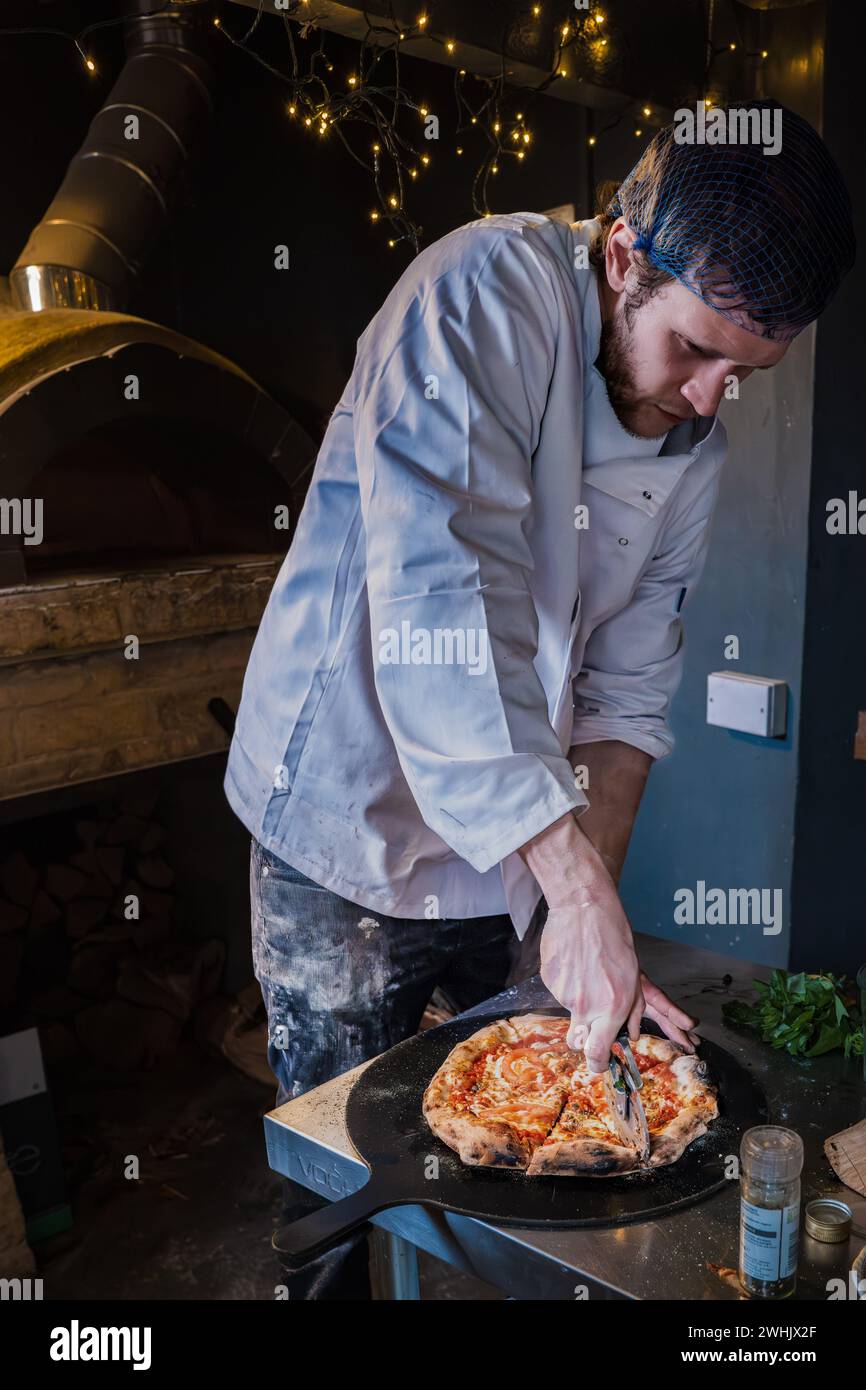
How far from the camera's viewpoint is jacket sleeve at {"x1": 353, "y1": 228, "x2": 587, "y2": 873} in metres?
1.15

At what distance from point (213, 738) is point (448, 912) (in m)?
1.63

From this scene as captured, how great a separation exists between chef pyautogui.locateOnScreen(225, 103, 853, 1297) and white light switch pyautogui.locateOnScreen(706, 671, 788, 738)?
2.87 ft

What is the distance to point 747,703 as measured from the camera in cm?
269

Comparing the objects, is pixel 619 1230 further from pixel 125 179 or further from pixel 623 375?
pixel 125 179

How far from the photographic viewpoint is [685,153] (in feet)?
4.16

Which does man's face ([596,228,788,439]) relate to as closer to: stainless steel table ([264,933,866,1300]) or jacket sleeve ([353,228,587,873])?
jacket sleeve ([353,228,587,873])

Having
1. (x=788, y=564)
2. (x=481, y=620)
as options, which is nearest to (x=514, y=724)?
(x=481, y=620)

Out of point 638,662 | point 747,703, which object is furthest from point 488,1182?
point 747,703

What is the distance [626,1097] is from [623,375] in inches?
36.7

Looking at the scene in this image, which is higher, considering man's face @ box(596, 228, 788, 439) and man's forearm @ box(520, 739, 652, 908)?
man's face @ box(596, 228, 788, 439)

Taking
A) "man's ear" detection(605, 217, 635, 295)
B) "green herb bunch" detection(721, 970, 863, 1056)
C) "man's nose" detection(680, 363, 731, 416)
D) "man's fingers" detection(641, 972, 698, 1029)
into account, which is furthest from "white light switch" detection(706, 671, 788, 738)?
"man's ear" detection(605, 217, 635, 295)

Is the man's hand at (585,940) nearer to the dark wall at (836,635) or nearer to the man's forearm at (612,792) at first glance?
the man's forearm at (612,792)

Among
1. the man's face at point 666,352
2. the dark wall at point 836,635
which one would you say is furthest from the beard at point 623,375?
the dark wall at point 836,635

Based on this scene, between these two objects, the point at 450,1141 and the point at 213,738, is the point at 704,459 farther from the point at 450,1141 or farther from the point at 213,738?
the point at 213,738
